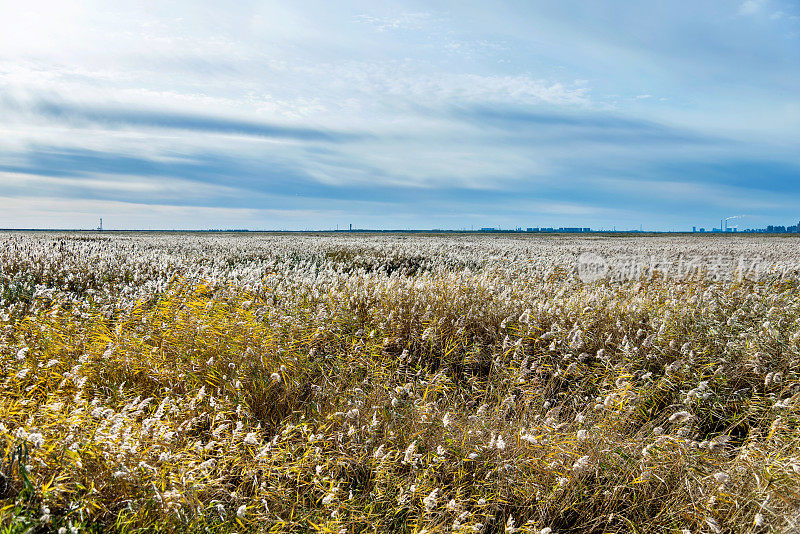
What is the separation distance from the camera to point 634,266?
1499cm

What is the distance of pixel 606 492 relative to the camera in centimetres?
330

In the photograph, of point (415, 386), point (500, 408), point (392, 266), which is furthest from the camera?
point (392, 266)

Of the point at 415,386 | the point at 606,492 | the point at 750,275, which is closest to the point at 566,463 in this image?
the point at 606,492

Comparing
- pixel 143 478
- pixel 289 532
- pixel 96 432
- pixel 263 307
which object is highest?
pixel 263 307

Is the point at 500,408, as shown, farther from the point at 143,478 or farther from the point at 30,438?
the point at 30,438

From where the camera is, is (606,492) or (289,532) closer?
(289,532)

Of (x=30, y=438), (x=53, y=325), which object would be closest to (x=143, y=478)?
(x=30, y=438)

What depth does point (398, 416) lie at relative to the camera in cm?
406

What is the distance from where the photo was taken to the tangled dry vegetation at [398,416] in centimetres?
304

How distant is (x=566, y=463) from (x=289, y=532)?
7.02 ft

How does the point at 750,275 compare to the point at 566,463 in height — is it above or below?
above

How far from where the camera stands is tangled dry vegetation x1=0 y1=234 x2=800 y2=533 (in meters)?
3.04

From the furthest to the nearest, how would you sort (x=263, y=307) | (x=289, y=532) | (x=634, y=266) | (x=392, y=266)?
(x=392, y=266), (x=634, y=266), (x=263, y=307), (x=289, y=532)

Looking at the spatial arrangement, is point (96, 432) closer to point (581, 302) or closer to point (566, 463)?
point (566, 463)
